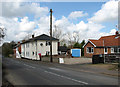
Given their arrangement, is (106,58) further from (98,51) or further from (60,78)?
(60,78)

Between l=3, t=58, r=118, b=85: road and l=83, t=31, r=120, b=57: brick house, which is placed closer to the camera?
l=3, t=58, r=118, b=85: road

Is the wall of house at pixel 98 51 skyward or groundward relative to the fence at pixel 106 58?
skyward

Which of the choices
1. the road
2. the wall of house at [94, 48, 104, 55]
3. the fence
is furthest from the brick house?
the road

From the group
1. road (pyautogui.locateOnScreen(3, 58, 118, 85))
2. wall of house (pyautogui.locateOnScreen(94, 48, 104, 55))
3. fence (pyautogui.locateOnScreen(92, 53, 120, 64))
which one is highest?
wall of house (pyautogui.locateOnScreen(94, 48, 104, 55))

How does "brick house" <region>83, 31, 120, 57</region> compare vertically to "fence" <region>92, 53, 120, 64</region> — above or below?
above

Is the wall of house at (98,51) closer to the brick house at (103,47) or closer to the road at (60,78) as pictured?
the brick house at (103,47)

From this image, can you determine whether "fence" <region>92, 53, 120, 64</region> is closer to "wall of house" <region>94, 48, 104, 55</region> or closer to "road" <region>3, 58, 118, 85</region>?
"road" <region>3, 58, 118, 85</region>

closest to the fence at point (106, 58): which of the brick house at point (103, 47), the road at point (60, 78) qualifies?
the road at point (60, 78)

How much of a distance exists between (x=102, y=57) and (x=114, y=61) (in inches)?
71.4

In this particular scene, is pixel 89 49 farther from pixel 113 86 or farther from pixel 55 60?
pixel 113 86

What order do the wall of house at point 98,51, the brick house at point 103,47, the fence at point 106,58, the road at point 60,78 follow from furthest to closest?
1. the wall of house at point 98,51
2. the brick house at point 103,47
3. the fence at point 106,58
4. the road at point 60,78

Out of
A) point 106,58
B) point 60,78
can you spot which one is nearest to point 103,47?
point 106,58

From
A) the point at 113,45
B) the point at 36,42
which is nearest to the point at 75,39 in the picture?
the point at 36,42

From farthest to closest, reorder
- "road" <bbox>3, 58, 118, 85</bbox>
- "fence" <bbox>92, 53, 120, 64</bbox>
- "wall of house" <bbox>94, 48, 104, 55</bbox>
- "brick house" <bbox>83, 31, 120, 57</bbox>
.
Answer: "wall of house" <bbox>94, 48, 104, 55</bbox>
"brick house" <bbox>83, 31, 120, 57</bbox>
"fence" <bbox>92, 53, 120, 64</bbox>
"road" <bbox>3, 58, 118, 85</bbox>
